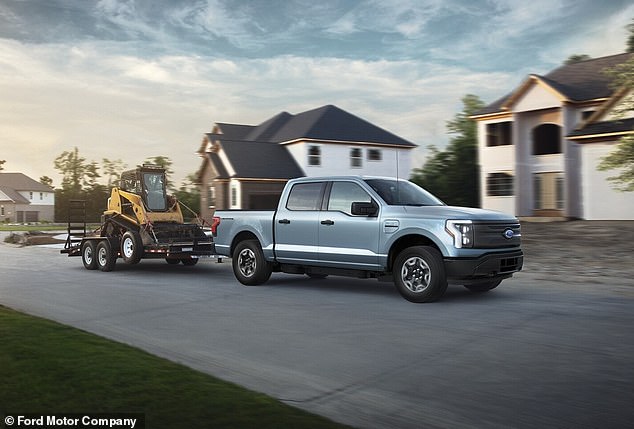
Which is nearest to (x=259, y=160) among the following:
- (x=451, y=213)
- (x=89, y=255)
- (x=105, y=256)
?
(x=89, y=255)

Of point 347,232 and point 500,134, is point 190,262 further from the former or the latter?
point 500,134

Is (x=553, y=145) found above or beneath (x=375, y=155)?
beneath

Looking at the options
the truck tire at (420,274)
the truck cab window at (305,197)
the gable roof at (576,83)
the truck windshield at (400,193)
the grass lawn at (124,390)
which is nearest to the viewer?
the grass lawn at (124,390)

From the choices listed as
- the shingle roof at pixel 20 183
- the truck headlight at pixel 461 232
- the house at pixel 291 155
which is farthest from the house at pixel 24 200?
the truck headlight at pixel 461 232

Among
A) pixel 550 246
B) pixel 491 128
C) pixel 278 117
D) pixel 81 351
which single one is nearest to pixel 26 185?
pixel 278 117

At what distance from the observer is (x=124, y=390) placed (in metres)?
5.15

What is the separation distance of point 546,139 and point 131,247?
23044 mm

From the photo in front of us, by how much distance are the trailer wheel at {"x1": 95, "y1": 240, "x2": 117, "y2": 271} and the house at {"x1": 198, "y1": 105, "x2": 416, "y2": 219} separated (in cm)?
2296

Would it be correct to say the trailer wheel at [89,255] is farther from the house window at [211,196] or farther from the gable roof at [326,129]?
the gable roof at [326,129]

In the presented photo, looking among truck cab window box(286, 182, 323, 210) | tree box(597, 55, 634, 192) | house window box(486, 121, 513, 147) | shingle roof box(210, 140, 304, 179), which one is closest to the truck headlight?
truck cab window box(286, 182, 323, 210)

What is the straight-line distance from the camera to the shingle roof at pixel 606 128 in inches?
1025

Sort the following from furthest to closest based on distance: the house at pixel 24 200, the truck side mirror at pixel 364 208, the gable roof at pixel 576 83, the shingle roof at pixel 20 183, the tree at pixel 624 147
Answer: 1. the shingle roof at pixel 20 183
2. the house at pixel 24 200
3. the gable roof at pixel 576 83
4. the tree at pixel 624 147
5. the truck side mirror at pixel 364 208

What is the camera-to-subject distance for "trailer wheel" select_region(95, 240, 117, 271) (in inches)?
672

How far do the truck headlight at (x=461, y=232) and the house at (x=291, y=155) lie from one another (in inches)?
1207
